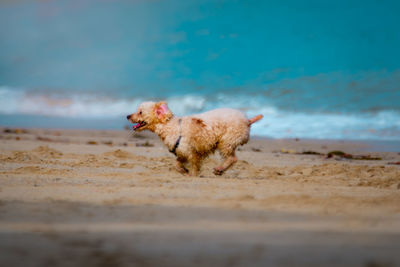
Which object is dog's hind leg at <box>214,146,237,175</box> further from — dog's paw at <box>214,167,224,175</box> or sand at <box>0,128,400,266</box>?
sand at <box>0,128,400,266</box>

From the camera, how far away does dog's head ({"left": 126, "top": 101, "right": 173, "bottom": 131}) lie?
7.91 m

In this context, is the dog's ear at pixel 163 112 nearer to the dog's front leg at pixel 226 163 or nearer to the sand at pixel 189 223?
the dog's front leg at pixel 226 163

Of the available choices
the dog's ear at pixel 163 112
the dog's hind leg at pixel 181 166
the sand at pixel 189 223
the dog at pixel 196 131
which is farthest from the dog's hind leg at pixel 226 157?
the sand at pixel 189 223

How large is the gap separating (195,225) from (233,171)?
230 inches

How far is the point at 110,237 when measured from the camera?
122 inches

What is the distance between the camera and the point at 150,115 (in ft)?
26.0

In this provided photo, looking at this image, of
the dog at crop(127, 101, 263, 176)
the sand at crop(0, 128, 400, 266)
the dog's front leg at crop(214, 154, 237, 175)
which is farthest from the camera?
the dog's front leg at crop(214, 154, 237, 175)

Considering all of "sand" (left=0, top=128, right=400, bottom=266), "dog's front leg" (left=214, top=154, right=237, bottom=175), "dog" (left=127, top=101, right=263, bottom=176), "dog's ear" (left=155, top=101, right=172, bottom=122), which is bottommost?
"sand" (left=0, top=128, right=400, bottom=266)

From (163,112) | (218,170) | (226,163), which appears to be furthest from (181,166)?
(163,112)

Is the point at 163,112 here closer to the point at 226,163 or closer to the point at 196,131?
the point at 196,131

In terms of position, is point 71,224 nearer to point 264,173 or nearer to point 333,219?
point 333,219

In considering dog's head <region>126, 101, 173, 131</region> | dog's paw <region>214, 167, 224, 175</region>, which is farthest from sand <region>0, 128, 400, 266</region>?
dog's head <region>126, 101, 173, 131</region>

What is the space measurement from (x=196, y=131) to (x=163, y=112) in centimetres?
70

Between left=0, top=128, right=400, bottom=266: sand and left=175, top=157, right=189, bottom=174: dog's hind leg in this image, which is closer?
left=0, top=128, right=400, bottom=266: sand
